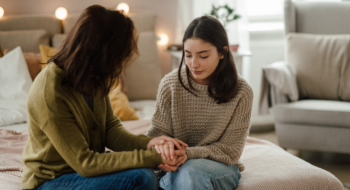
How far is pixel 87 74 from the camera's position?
→ 913mm

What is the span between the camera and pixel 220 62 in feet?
4.14

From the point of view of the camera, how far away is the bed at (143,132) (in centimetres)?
119

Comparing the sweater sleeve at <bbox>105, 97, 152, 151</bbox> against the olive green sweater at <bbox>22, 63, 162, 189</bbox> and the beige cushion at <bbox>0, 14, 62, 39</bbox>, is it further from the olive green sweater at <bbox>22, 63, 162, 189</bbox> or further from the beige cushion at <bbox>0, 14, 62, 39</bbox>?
the beige cushion at <bbox>0, 14, 62, 39</bbox>

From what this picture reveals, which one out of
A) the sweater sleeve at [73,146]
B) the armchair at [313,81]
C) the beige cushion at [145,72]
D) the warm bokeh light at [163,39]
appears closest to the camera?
the sweater sleeve at [73,146]

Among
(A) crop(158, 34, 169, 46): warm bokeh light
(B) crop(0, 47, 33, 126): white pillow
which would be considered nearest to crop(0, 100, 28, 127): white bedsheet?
(B) crop(0, 47, 33, 126): white pillow

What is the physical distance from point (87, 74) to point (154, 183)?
0.37 m

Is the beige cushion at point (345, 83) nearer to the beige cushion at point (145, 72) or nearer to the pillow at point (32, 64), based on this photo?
the beige cushion at point (145, 72)

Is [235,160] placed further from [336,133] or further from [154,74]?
[154,74]

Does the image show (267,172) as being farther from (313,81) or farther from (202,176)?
(313,81)

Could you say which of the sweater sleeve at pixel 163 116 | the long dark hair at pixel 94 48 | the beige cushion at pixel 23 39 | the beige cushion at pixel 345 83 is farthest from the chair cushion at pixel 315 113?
the beige cushion at pixel 23 39

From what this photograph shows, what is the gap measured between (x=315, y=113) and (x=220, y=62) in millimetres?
1072

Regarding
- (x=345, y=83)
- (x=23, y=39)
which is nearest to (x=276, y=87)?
(x=345, y=83)

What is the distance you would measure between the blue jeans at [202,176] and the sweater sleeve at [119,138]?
0.49ft

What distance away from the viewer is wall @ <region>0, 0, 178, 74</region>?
2568mm
